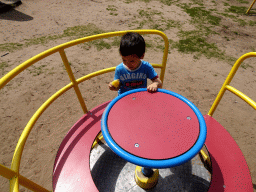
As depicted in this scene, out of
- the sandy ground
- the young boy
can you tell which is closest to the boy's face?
the young boy

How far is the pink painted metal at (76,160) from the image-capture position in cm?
126

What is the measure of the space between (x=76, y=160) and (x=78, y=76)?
211 centimetres

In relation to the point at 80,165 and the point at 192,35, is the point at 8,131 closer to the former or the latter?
the point at 80,165

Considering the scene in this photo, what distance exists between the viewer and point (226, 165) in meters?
1.33

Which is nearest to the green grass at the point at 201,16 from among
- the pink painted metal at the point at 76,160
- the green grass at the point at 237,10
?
the green grass at the point at 237,10

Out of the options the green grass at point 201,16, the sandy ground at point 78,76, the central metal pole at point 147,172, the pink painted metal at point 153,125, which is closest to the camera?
the pink painted metal at point 153,125

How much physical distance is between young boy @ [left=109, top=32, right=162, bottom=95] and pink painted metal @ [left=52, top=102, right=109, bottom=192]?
0.51 m

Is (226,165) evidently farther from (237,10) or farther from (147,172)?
(237,10)

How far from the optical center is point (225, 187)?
3.99ft

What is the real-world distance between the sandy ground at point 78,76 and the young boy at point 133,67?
1.25m

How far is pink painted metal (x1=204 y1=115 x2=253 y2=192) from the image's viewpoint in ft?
4.01

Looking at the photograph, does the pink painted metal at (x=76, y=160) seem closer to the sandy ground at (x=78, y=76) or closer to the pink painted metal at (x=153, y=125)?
the pink painted metal at (x=153, y=125)

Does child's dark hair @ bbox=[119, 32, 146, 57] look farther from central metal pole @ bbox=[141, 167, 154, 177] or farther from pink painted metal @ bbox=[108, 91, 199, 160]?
central metal pole @ bbox=[141, 167, 154, 177]

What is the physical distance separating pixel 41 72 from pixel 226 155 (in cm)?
343
